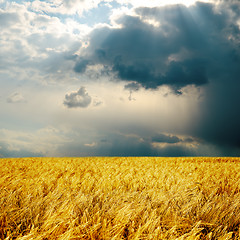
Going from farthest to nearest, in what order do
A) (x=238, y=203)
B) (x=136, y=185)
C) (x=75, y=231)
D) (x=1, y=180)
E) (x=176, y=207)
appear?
(x=1, y=180) → (x=136, y=185) → (x=238, y=203) → (x=176, y=207) → (x=75, y=231)

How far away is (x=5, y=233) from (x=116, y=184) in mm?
3408

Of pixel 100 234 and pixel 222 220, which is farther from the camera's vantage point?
pixel 222 220

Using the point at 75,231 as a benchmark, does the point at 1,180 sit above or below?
below

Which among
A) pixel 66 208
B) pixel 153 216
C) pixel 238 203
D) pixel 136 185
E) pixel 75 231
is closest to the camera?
pixel 75 231

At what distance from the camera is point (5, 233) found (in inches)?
86.2

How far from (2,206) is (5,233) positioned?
65 cm

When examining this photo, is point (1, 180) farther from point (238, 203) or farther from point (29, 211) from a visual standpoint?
point (238, 203)

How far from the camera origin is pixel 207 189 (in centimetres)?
486

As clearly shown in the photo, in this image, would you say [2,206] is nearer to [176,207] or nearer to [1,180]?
[176,207]

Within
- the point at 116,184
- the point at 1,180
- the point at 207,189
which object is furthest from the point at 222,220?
the point at 1,180

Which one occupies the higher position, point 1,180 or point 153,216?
point 153,216

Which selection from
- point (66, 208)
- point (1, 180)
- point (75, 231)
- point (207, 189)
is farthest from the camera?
point (1, 180)

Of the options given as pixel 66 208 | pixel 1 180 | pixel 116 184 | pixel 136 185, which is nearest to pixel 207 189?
pixel 136 185

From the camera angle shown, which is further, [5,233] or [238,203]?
[238,203]
